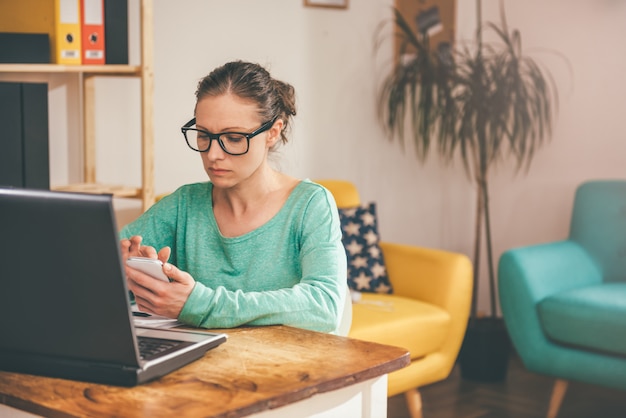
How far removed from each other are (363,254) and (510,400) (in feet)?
2.77

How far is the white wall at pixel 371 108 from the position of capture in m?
3.50

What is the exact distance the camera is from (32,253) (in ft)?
3.82

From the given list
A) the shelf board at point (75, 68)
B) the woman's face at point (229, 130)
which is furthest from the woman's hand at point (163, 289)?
the shelf board at point (75, 68)

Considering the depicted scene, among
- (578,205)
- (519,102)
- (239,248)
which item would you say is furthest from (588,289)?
(239,248)

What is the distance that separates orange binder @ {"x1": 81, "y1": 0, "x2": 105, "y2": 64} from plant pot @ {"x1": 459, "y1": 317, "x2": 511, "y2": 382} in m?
2.00

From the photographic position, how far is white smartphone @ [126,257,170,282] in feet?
4.80

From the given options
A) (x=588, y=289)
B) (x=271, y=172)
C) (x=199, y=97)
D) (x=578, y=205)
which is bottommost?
(x=588, y=289)

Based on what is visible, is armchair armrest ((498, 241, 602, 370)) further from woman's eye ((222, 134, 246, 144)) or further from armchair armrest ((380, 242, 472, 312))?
woman's eye ((222, 134, 246, 144))

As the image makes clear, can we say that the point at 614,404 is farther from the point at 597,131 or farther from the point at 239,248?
the point at 239,248

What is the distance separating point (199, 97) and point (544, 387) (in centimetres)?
250

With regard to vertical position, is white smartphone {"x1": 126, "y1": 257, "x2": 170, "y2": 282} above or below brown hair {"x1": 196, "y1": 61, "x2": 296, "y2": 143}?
below

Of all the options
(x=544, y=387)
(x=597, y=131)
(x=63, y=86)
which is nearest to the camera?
(x=63, y=86)

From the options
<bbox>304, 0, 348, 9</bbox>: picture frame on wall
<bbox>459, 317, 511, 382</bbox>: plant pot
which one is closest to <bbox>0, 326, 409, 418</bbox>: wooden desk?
<bbox>459, 317, 511, 382</bbox>: plant pot

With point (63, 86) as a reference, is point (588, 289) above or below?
below
